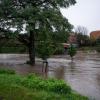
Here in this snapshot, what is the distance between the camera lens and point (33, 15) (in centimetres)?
2888

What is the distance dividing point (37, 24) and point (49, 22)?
1283mm

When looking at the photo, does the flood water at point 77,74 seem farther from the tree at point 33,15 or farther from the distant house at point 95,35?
→ the distant house at point 95,35

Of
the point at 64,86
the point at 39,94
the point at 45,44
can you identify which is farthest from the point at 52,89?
the point at 45,44

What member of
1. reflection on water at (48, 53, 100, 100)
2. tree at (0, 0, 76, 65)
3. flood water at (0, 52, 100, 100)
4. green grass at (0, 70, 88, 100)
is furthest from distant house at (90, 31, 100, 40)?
green grass at (0, 70, 88, 100)

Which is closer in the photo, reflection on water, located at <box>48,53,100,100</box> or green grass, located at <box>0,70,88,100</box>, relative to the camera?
green grass, located at <box>0,70,88,100</box>

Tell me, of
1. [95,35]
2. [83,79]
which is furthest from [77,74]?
[95,35]

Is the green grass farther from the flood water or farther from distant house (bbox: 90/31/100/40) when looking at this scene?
distant house (bbox: 90/31/100/40)

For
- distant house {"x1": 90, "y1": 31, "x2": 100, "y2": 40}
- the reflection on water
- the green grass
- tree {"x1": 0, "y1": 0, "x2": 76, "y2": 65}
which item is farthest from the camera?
distant house {"x1": 90, "y1": 31, "x2": 100, "y2": 40}

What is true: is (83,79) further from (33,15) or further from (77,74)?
(33,15)

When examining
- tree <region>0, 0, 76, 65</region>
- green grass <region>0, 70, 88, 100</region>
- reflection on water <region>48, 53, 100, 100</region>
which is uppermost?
tree <region>0, 0, 76, 65</region>

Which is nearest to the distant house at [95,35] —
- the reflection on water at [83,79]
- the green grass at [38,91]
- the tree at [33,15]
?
the tree at [33,15]

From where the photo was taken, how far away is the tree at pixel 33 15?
1135 inches

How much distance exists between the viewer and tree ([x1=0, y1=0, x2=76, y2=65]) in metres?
28.8

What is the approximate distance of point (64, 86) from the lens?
34.9 ft
